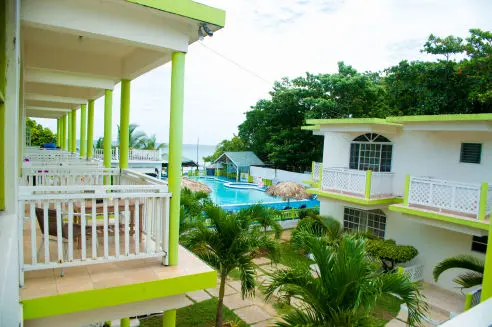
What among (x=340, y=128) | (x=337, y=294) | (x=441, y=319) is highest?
(x=340, y=128)

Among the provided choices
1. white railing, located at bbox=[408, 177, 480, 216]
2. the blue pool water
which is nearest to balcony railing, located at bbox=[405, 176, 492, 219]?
white railing, located at bbox=[408, 177, 480, 216]

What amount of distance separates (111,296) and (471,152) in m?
12.5

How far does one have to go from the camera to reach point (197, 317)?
30.2 ft

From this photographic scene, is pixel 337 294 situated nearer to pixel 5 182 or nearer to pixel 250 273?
pixel 250 273

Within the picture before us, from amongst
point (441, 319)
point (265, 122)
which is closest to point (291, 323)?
point (441, 319)

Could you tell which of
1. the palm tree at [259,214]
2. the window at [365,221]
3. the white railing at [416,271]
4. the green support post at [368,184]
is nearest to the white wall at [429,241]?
the white railing at [416,271]

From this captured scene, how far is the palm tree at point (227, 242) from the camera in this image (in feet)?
24.2

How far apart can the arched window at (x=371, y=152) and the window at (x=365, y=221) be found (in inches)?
77.2

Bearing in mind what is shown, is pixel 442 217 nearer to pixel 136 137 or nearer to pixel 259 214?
pixel 259 214

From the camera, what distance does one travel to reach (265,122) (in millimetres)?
37438

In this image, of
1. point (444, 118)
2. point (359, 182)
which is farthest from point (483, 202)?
point (359, 182)

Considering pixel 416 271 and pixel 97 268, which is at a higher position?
pixel 97 268

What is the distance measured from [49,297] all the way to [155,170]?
22.7 m

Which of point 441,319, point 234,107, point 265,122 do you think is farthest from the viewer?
point 234,107
